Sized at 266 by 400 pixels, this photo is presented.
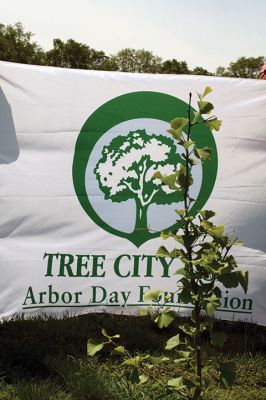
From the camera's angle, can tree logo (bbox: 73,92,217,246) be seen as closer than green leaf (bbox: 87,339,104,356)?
No

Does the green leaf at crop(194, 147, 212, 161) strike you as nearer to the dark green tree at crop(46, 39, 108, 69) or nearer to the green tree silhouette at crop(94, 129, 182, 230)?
the green tree silhouette at crop(94, 129, 182, 230)

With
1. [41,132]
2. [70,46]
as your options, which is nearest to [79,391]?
[41,132]

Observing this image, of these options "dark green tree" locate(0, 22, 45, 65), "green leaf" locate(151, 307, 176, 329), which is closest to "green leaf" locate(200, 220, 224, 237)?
"green leaf" locate(151, 307, 176, 329)

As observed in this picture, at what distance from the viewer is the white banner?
3.78 metres

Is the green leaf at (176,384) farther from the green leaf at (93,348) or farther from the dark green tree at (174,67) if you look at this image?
the dark green tree at (174,67)

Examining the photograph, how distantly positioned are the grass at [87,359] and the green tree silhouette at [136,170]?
0.74 metres

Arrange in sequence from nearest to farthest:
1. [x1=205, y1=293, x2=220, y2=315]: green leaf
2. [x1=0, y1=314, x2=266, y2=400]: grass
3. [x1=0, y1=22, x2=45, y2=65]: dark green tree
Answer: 1. [x1=205, y1=293, x2=220, y2=315]: green leaf
2. [x1=0, y1=314, x2=266, y2=400]: grass
3. [x1=0, y1=22, x2=45, y2=65]: dark green tree

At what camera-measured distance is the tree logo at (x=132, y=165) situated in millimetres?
3854

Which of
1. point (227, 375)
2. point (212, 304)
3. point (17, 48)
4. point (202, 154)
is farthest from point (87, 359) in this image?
point (17, 48)

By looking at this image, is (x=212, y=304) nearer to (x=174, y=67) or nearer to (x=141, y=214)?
(x=141, y=214)

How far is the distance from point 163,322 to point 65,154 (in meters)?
1.96

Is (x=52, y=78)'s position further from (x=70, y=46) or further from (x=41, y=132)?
(x=70, y=46)

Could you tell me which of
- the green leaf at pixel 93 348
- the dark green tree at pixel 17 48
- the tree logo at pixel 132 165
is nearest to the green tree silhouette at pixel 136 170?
the tree logo at pixel 132 165

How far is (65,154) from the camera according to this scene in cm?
386
